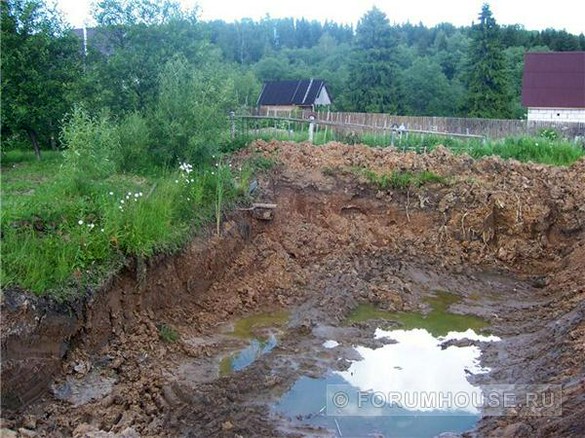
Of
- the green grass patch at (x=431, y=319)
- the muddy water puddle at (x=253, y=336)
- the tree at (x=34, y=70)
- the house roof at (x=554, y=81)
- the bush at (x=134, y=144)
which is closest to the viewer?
the muddy water puddle at (x=253, y=336)

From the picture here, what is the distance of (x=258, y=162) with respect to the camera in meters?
12.0

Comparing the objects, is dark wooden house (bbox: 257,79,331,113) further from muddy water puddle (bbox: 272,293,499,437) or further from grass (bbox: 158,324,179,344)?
grass (bbox: 158,324,179,344)

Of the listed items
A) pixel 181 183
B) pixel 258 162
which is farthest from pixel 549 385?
pixel 258 162

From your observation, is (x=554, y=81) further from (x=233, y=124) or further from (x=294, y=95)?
(x=233, y=124)

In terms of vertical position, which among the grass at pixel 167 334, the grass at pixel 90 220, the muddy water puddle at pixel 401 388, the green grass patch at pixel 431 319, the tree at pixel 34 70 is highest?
the tree at pixel 34 70

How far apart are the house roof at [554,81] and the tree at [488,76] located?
1.71 meters

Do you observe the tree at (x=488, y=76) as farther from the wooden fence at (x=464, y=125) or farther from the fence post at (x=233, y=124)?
the fence post at (x=233, y=124)

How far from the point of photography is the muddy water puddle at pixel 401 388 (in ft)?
20.4

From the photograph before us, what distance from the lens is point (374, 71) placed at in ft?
116

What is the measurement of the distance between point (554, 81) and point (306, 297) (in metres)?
23.4

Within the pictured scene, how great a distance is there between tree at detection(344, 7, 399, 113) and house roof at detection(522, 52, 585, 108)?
8.23m

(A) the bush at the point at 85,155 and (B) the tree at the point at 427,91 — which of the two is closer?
(A) the bush at the point at 85,155

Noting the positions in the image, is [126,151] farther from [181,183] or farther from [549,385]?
[549,385]

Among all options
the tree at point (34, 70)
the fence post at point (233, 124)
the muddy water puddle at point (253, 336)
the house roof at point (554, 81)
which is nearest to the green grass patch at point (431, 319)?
the muddy water puddle at point (253, 336)
